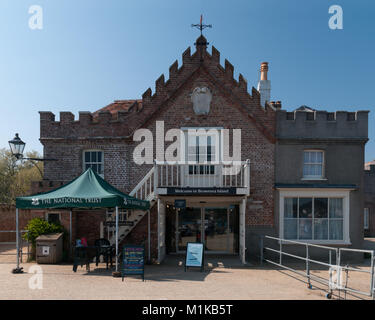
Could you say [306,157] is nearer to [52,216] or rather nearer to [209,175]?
Answer: [209,175]

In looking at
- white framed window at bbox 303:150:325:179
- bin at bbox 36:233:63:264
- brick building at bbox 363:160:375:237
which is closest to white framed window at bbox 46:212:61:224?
bin at bbox 36:233:63:264

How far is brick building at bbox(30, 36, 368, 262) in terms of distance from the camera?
45.1 feet

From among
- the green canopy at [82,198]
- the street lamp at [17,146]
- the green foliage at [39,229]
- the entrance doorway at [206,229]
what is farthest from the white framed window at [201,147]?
the street lamp at [17,146]

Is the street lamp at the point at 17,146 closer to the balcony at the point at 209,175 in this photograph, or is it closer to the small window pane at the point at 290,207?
the balcony at the point at 209,175

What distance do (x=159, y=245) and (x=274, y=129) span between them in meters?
7.13

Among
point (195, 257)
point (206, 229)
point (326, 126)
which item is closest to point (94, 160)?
point (206, 229)

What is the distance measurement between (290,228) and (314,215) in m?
1.24

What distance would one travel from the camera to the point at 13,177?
33.6 m

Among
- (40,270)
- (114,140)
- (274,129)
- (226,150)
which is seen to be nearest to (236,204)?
(226,150)

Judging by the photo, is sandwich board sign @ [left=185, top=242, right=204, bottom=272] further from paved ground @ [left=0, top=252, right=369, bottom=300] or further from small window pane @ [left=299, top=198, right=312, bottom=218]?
small window pane @ [left=299, top=198, right=312, bottom=218]

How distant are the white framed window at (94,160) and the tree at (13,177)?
16683 mm

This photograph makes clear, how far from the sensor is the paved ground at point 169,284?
307 inches

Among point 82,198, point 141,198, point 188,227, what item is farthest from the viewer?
point 188,227

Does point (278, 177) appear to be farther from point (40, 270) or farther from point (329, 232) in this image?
point (40, 270)
